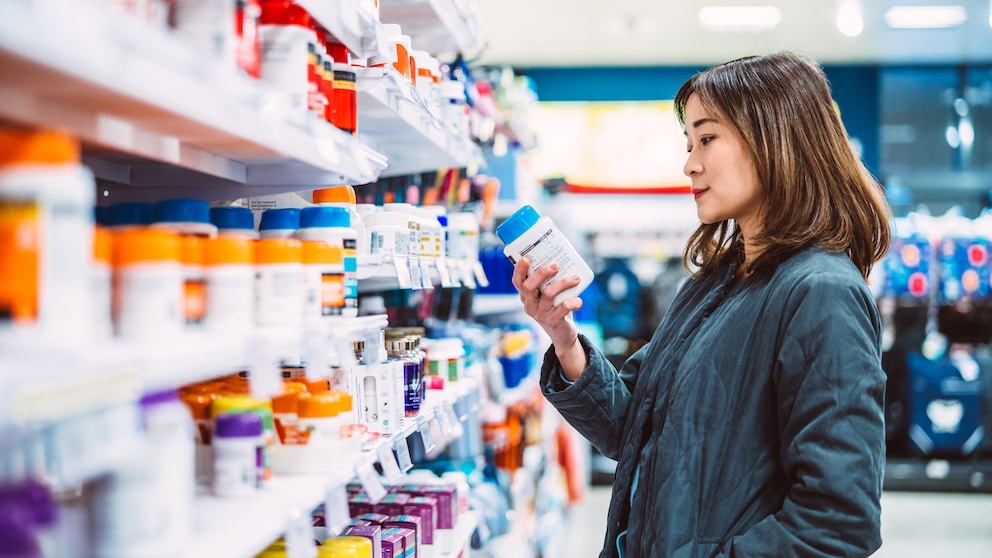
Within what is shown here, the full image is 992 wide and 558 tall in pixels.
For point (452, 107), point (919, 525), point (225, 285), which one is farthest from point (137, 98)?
point (919, 525)

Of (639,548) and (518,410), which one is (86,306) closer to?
(639,548)

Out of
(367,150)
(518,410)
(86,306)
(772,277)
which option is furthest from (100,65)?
(518,410)

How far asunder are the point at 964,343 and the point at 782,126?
7.16 m

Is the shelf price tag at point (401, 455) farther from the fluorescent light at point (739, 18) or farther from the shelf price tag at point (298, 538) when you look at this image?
the fluorescent light at point (739, 18)

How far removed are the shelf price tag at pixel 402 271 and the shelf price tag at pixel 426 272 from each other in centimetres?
13

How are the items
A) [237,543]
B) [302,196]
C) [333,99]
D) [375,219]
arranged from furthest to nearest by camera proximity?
[375,219]
[302,196]
[333,99]
[237,543]

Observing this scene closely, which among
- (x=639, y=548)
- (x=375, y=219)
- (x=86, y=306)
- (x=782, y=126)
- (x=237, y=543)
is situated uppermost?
(x=782, y=126)

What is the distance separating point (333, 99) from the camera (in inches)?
68.0

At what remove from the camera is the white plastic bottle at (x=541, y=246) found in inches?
87.6

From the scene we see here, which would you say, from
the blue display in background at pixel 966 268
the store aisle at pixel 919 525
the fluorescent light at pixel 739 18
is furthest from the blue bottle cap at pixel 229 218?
the blue display in background at pixel 966 268

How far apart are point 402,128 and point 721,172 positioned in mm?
862

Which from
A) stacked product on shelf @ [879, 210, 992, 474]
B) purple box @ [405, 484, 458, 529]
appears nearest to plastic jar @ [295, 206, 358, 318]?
purple box @ [405, 484, 458, 529]

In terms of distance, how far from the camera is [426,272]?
245 cm

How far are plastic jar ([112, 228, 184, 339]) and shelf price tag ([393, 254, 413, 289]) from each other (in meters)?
1.08
